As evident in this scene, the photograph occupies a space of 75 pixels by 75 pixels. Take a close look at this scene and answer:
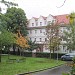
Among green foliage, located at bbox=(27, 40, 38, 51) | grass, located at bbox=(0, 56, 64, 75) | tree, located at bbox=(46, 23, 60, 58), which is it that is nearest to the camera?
grass, located at bbox=(0, 56, 64, 75)

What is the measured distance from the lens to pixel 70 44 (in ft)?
178

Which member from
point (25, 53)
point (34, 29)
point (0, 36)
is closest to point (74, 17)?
point (0, 36)

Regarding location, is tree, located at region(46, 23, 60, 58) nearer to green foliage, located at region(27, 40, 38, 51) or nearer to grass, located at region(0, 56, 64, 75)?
grass, located at region(0, 56, 64, 75)

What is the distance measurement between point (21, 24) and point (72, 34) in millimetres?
18318

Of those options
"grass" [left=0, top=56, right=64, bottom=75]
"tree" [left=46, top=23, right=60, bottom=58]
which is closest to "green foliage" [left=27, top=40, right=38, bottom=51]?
"tree" [left=46, top=23, right=60, bottom=58]

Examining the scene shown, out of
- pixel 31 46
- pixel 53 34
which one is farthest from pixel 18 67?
pixel 31 46

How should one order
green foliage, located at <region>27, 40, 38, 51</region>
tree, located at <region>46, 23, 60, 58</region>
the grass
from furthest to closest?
green foliage, located at <region>27, 40, 38, 51</region>
tree, located at <region>46, 23, 60, 58</region>
the grass

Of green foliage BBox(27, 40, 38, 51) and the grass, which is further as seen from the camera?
green foliage BBox(27, 40, 38, 51)

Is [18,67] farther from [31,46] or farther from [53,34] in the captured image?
[31,46]

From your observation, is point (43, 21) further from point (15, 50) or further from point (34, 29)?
point (15, 50)

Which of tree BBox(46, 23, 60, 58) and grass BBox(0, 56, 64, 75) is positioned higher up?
tree BBox(46, 23, 60, 58)

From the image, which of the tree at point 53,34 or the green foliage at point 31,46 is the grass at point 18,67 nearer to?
the tree at point 53,34

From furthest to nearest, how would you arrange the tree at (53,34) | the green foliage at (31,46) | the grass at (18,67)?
the green foliage at (31,46) < the tree at (53,34) < the grass at (18,67)

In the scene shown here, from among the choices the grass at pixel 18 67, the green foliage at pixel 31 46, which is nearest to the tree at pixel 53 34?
the grass at pixel 18 67
